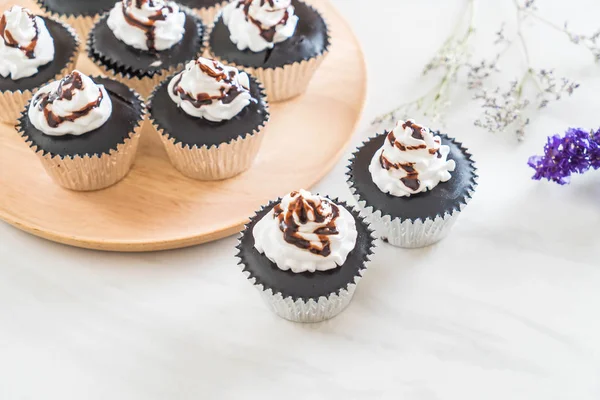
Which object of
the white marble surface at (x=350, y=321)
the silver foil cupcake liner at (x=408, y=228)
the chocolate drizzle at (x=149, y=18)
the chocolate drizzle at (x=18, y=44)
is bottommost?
the white marble surface at (x=350, y=321)

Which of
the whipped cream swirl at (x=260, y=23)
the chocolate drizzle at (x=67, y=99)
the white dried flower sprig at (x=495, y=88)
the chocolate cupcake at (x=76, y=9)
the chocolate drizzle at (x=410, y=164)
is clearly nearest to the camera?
the chocolate drizzle at (x=410, y=164)

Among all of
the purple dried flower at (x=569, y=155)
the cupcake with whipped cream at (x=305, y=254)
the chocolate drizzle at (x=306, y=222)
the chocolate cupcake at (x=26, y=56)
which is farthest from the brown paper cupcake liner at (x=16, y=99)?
the purple dried flower at (x=569, y=155)

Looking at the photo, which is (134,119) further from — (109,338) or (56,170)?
(109,338)

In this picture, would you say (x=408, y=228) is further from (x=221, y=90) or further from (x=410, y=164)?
(x=221, y=90)

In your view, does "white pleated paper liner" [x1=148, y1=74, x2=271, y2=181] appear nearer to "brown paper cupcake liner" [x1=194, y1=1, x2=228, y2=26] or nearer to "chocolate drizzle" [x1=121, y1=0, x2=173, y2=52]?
"chocolate drizzle" [x1=121, y1=0, x2=173, y2=52]

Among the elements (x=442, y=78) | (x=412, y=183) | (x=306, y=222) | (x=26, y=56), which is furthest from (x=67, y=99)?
(x=442, y=78)

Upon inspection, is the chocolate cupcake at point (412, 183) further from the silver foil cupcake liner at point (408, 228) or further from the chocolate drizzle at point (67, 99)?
the chocolate drizzle at point (67, 99)

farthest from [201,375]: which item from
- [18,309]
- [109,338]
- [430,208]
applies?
[430,208]
